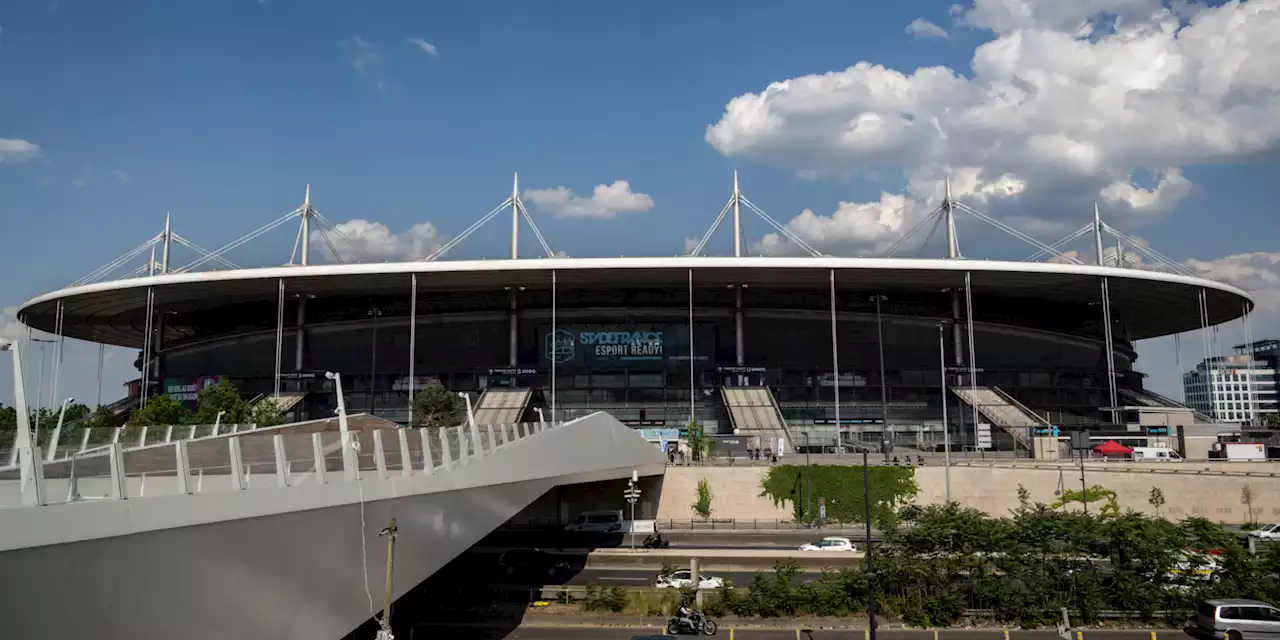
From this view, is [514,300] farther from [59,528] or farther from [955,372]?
[59,528]

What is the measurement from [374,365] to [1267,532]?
66.0 m

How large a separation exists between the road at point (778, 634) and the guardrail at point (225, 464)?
8104 millimetres

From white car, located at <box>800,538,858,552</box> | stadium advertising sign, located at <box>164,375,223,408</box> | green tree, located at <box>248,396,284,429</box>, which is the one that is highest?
stadium advertising sign, located at <box>164,375,223,408</box>

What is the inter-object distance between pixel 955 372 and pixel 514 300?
3867cm

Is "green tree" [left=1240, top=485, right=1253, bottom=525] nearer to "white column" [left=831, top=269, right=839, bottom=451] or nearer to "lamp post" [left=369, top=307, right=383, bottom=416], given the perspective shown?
"white column" [left=831, top=269, right=839, bottom=451]

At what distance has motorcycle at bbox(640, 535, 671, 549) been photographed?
1567 inches

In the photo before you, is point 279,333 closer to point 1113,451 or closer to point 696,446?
point 696,446

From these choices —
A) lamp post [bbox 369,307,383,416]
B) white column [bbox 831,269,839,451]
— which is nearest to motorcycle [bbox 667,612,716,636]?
white column [bbox 831,269,839,451]

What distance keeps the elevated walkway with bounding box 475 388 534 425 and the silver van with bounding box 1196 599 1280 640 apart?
173ft

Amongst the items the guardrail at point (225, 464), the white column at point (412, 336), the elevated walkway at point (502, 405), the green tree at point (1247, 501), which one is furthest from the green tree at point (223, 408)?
the green tree at point (1247, 501)

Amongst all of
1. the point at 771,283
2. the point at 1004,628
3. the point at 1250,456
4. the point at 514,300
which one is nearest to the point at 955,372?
the point at 771,283

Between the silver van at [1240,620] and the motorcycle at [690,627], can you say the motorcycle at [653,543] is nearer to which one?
the motorcycle at [690,627]

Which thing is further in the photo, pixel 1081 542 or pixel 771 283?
pixel 771 283

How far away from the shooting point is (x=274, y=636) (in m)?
13.2
